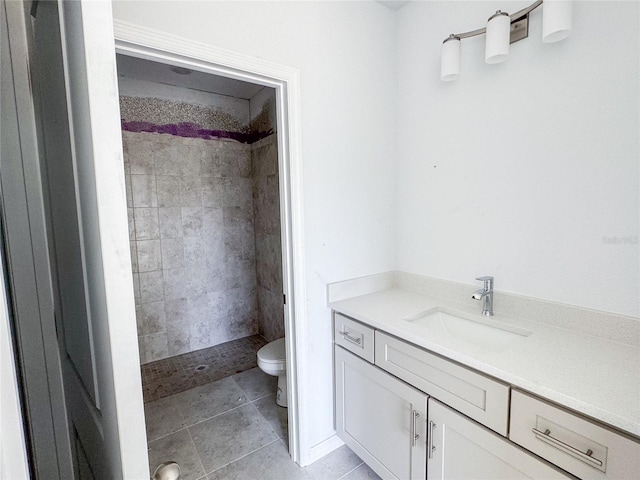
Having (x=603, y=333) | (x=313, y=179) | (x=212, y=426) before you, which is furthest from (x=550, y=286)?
(x=212, y=426)

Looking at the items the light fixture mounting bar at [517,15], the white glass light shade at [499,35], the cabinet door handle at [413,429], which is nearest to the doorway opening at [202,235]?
the cabinet door handle at [413,429]

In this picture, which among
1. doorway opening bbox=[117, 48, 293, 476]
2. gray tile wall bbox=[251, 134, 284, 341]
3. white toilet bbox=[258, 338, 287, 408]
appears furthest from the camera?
gray tile wall bbox=[251, 134, 284, 341]

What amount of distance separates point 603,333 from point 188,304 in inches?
121

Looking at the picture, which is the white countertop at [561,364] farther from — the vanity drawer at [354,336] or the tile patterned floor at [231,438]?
the tile patterned floor at [231,438]

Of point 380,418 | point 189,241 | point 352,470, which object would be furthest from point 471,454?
point 189,241

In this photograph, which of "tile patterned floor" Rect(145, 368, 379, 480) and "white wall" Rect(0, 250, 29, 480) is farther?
"tile patterned floor" Rect(145, 368, 379, 480)

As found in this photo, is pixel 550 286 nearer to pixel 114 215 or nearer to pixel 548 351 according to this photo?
pixel 548 351

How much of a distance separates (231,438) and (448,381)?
4.78 feet

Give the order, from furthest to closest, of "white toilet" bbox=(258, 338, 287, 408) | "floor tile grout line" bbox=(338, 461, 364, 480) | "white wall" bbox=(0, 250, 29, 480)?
"white toilet" bbox=(258, 338, 287, 408)
"floor tile grout line" bbox=(338, 461, 364, 480)
"white wall" bbox=(0, 250, 29, 480)

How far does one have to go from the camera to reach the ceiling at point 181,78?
2424 mm

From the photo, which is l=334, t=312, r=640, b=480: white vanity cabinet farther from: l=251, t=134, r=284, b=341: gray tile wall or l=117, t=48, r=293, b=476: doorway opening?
l=251, t=134, r=284, b=341: gray tile wall

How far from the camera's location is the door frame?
46.8 inches

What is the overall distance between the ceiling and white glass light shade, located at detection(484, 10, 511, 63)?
2.10 m

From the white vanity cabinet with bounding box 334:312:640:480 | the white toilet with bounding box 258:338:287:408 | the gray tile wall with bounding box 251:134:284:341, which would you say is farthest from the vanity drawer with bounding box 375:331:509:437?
the gray tile wall with bounding box 251:134:284:341
